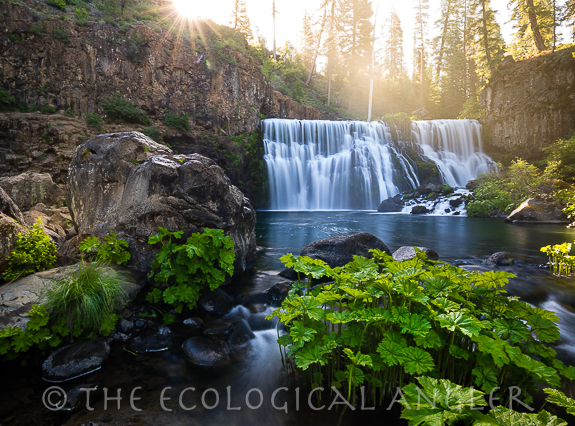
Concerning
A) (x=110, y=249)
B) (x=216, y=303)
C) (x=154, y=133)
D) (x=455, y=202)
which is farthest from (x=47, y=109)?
(x=455, y=202)

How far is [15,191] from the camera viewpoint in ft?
27.3

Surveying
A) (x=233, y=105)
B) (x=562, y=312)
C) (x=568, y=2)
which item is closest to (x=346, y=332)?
(x=562, y=312)

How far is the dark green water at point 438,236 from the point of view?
8594 mm

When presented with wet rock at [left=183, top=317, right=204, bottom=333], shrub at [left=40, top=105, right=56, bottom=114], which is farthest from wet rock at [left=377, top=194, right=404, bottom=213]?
shrub at [left=40, top=105, right=56, bottom=114]

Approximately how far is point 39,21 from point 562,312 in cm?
2635

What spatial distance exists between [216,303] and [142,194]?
91.7 inches

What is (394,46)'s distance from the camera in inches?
1973

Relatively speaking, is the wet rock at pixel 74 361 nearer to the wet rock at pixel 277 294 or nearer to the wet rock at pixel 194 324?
the wet rock at pixel 194 324

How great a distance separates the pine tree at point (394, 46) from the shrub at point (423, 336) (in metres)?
55.7

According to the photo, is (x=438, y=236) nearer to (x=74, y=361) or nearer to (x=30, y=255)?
(x=74, y=361)

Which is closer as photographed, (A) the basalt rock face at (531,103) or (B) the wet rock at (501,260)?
(B) the wet rock at (501,260)

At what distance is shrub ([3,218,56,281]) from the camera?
3828 millimetres

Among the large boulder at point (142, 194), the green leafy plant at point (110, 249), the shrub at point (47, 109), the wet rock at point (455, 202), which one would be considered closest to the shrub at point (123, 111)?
the shrub at point (47, 109)

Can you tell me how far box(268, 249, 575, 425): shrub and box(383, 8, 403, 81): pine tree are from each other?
2192 inches
